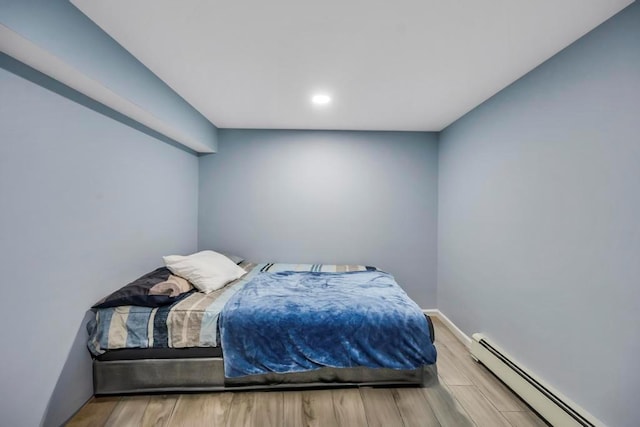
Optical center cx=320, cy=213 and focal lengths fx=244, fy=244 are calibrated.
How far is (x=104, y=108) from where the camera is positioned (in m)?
1.78

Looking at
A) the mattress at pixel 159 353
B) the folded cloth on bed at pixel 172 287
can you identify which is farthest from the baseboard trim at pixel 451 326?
the folded cloth on bed at pixel 172 287

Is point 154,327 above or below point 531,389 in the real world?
above

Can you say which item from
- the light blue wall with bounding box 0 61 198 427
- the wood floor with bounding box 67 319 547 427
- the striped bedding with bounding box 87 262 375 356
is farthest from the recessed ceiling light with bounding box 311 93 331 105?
the wood floor with bounding box 67 319 547 427

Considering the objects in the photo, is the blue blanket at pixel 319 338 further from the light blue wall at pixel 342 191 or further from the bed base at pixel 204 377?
the light blue wall at pixel 342 191

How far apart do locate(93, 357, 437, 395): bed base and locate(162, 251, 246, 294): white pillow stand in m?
0.59

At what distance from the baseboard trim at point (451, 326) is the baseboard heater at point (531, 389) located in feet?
0.85

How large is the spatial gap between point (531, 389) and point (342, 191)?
2.47 meters

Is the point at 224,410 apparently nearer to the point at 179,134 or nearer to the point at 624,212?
the point at 179,134

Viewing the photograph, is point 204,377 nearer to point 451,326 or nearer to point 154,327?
point 154,327

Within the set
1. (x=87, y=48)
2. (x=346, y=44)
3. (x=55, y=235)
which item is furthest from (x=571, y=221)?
(x=55, y=235)

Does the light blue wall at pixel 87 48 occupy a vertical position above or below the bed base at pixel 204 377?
above

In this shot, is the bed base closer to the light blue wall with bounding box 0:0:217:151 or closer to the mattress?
the mattress

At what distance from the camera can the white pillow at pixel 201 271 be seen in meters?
2.19

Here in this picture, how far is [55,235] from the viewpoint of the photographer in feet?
4.73
